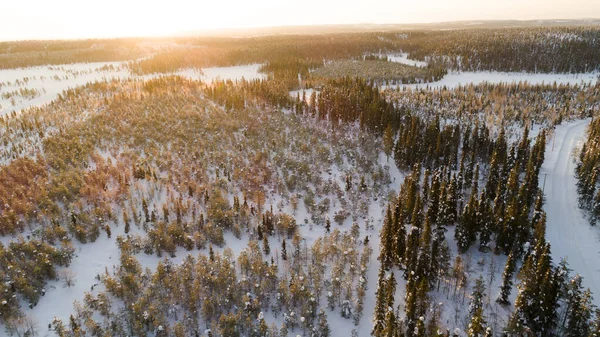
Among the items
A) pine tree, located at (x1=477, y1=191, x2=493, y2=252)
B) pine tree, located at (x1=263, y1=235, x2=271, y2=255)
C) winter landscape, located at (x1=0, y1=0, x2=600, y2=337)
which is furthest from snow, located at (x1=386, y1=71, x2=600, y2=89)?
pine tree, located at (x1=263, y1=235, x2=271, y2=255)

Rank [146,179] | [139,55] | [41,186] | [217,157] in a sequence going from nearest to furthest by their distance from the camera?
[41,186] < [146,179] < [217,157] < [139,55]

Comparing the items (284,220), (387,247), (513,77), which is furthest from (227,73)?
(513,77)

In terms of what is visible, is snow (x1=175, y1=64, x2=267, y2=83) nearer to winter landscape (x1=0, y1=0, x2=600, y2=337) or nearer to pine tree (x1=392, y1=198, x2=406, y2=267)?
winter landscape (x1=0, y1=0, x2=600, y2=337)

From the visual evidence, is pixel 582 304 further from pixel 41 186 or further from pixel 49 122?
pixel 49 122

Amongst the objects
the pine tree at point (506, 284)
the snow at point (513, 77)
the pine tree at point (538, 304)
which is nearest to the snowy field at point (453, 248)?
the pine tree at point (506, 284)

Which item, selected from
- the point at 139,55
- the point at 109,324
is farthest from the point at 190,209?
the point at 139,55

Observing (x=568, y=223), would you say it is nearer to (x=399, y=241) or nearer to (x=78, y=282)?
(x=399, y=241)
